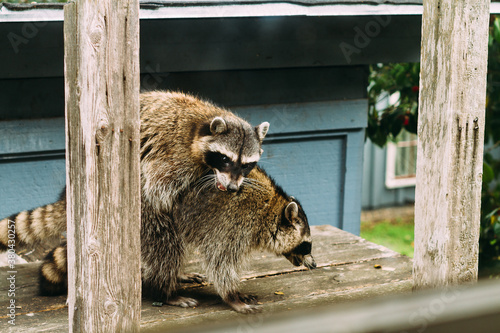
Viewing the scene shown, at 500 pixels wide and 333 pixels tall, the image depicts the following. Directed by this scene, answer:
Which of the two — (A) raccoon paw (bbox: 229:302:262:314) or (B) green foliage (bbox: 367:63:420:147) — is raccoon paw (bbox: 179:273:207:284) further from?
(B) green foliage (bbox: 367:63:420:147)

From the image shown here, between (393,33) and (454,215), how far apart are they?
253 centimetres

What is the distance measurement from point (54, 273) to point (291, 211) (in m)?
1.32

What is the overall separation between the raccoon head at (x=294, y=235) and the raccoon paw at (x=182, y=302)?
551 millimetres

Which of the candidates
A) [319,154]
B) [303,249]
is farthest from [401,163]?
[303,249]

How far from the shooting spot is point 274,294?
10.6 feet

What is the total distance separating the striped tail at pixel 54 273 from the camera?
301cm

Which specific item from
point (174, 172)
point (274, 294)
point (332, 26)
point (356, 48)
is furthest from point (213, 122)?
point (356, 48)

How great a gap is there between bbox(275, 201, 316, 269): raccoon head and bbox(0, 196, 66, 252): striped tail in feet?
3.98

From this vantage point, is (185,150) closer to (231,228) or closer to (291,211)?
(231,228)

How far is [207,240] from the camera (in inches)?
119

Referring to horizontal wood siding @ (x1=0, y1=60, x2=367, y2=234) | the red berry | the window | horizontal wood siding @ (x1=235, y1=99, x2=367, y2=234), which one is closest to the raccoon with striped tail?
horizontal wood siding @ (x1=0, y1=60, x2=367, y2=234)

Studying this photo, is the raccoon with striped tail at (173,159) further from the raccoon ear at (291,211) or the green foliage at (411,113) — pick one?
the green foliage at (411,113)

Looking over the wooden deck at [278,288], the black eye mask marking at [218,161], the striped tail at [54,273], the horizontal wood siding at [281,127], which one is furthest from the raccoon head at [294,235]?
the striped tail at [54,273]

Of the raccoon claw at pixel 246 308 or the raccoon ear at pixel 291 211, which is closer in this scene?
the raccoon claw at pixel 246 308
